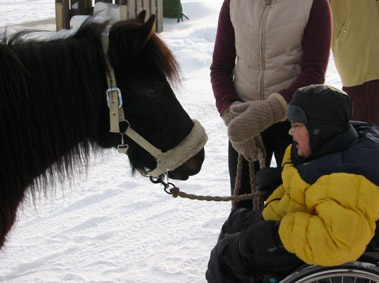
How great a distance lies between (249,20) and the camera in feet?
6.75

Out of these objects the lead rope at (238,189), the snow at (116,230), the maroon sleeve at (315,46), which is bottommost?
the snow at (116,230)

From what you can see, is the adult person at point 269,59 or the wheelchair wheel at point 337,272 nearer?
the wheelchair wheel at point 337,272

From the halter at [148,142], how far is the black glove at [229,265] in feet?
1.26

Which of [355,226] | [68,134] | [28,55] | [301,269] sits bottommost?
[301,269]

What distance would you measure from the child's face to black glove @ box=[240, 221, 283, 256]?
28 centimetres

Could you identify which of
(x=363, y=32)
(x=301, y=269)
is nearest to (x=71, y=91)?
(x=301, y=269)

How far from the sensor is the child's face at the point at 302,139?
1.76m

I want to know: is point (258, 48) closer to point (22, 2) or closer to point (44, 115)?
point (44, 115)

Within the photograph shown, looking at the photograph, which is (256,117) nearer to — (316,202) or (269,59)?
(269,59)

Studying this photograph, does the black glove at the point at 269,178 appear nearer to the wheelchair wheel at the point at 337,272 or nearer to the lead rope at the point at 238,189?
the lead rope at the point at 238,189

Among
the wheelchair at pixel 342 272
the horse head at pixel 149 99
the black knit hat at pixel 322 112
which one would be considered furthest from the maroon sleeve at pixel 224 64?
the wheelchair at pixel 342 272

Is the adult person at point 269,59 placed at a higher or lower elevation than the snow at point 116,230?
higher

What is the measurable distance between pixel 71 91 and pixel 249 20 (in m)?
0.81

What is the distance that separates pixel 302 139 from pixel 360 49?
1.26m
